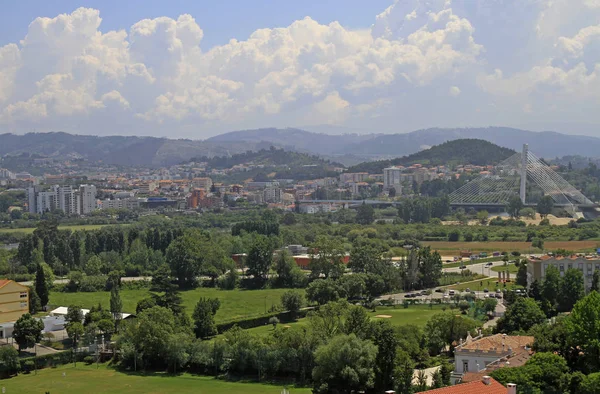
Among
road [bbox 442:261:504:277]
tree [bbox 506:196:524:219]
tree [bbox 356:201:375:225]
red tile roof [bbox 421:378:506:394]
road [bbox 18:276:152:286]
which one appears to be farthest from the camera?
tree [bbox 356:201:375:225]

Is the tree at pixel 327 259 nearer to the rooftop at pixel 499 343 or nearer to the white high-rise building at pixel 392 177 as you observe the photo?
the rooftop at pixel 499 343

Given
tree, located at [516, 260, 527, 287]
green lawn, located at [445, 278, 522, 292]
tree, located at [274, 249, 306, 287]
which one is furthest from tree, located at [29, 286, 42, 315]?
tree, located at [516, 260, 527, 287]

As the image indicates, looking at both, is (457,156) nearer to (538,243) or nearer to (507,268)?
(538,243)

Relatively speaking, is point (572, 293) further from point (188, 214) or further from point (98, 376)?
point (188, 214)

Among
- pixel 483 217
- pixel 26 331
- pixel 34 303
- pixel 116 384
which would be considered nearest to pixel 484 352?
pixel 116 384

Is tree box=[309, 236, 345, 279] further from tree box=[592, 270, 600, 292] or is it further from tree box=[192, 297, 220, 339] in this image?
tree box=[592, 270, 600, 292]

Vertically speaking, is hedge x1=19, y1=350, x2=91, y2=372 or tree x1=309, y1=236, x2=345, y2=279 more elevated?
tree x1=309, y1=236, x2=345, y2=279

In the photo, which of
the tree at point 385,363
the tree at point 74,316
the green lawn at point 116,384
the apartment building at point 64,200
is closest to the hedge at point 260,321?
the tree at point 74,316
